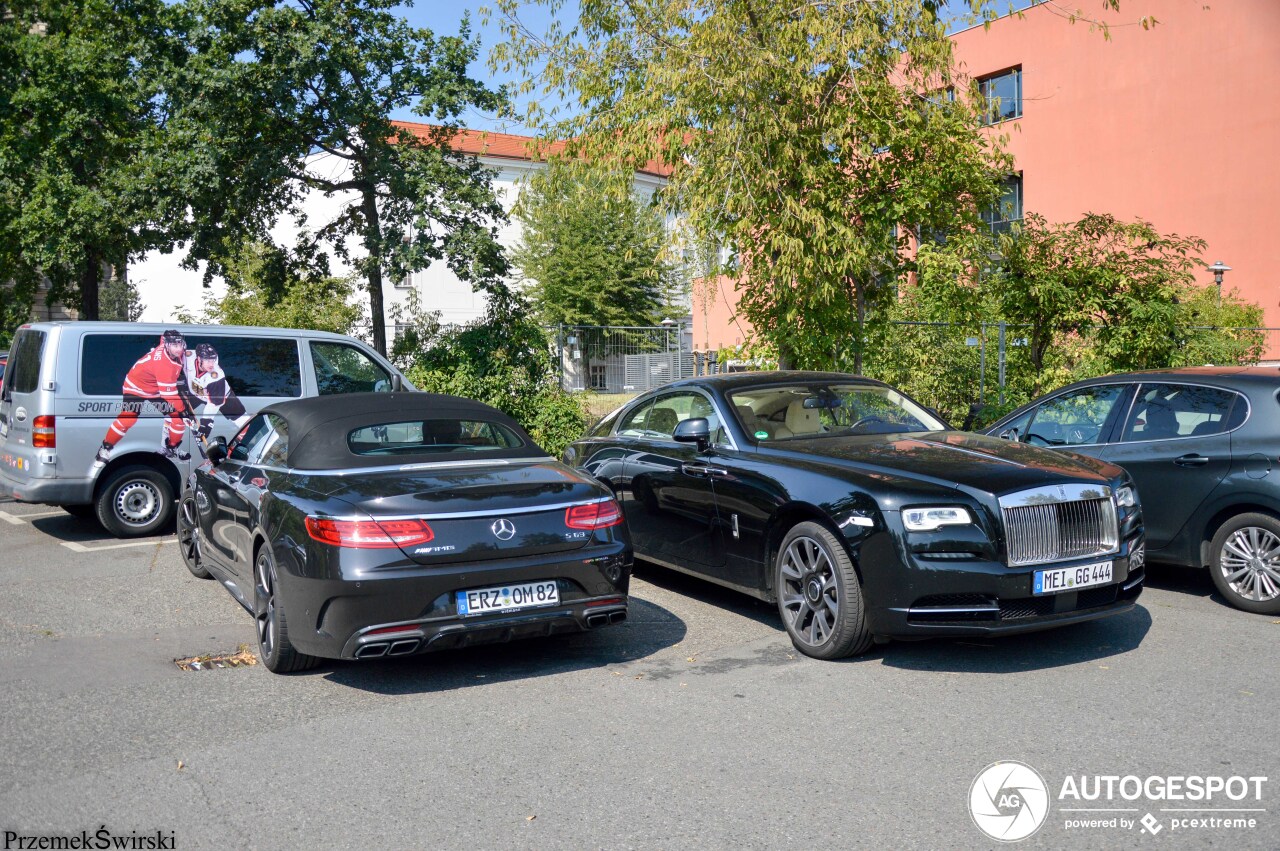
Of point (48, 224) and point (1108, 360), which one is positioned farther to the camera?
point (48, 224)

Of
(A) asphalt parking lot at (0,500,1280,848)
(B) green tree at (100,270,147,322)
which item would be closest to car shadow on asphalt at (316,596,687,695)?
(A) asphalt parking lot at (0,500,1280,848)

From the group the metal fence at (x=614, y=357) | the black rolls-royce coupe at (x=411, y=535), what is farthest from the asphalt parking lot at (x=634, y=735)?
the metal fence at (x=614, y=357)

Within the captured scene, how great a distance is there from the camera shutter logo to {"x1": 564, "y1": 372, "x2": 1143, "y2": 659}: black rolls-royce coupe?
52.4 inches

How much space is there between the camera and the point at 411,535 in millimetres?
5320

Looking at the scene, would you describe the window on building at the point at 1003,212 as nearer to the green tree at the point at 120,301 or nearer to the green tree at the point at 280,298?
the green tree at the point at 280,298

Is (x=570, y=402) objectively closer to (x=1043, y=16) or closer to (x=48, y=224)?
(x=48, y=224)

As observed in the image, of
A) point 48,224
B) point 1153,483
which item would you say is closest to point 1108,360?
point 1153,483

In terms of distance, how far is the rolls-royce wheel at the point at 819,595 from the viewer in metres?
5.77

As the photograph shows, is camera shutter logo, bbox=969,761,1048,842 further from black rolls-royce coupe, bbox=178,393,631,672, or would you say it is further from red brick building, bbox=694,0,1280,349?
red brick building, bbox=694,0,1280,349

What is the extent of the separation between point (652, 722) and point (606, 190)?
327 inches

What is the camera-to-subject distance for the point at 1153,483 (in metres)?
7.46

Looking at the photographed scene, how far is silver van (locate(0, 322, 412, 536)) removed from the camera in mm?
9797

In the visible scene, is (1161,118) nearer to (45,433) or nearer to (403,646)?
(45,433)

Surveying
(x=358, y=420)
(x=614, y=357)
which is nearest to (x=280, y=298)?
(x=614, y=357)
